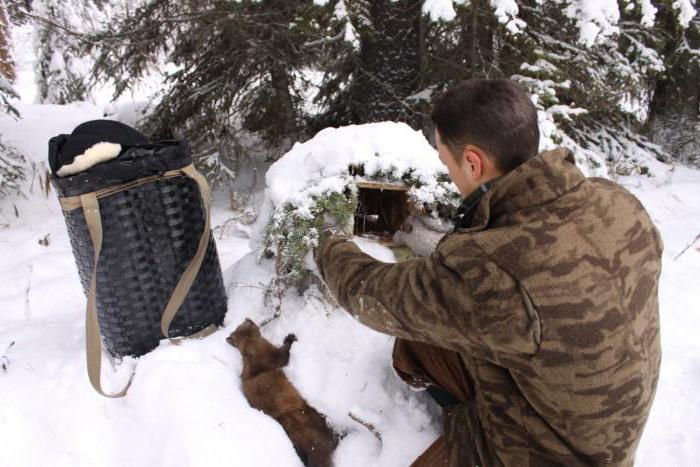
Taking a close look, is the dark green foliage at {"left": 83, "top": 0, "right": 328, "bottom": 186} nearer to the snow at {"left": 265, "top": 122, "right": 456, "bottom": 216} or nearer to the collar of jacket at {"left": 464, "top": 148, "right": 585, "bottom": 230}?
the snow at {"left": 265, "top": 122, "right": 456, "bottom": 216}

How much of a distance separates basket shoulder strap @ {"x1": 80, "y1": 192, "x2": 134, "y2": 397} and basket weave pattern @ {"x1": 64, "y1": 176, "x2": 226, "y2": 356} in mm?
58

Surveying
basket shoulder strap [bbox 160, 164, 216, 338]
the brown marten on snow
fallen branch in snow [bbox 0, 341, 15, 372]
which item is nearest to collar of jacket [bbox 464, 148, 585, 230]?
the brown marten on snow

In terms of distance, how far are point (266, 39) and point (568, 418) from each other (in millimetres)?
5118

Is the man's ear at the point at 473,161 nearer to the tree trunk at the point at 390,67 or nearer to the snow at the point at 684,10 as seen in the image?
the tree trunk at the point at 390,67

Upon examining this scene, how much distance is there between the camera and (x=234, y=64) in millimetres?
5211

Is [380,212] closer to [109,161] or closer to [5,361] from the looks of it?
[109,161]

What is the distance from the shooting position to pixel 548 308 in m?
1.12

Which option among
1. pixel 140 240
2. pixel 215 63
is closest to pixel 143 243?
pixel 140 240

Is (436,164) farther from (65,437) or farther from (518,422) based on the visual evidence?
(65,437)

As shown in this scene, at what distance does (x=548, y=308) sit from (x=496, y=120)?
522 mm

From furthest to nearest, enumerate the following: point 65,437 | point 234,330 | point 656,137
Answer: point 656,137, point 234,330, point 65,437

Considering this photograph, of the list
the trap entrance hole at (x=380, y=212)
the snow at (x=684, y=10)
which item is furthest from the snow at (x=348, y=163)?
the snow at (x=684, y=10)

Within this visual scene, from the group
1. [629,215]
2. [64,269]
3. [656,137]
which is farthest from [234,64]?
[656,137]

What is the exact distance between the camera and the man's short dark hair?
1.25m
